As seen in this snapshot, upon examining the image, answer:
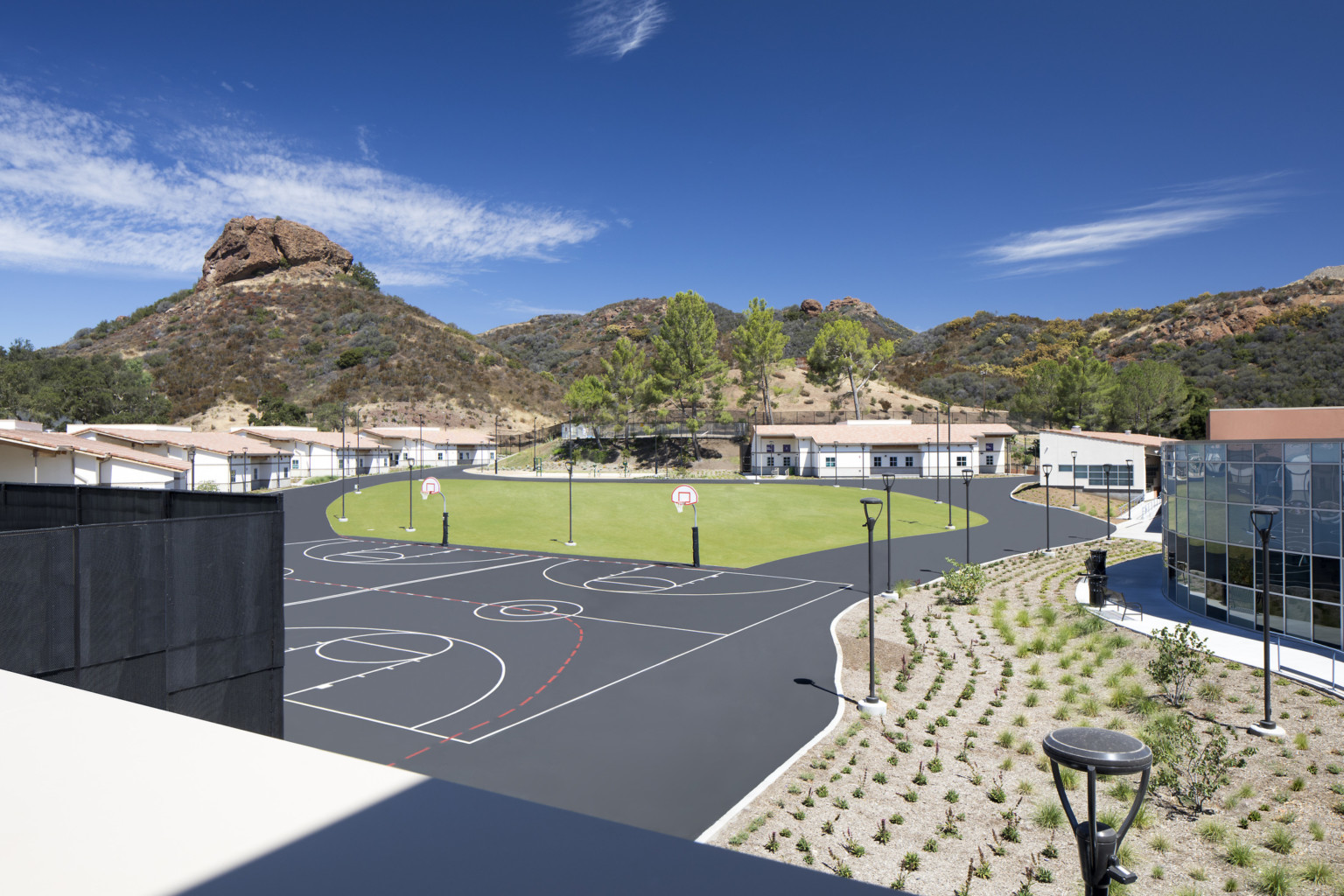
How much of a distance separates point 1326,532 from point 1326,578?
4.23 ft

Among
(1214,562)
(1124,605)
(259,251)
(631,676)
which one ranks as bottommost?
(631,676)

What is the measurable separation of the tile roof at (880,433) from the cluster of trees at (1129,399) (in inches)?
474

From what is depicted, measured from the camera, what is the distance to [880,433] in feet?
264

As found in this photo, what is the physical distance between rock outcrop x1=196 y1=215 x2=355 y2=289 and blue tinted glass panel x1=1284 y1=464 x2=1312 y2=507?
540 feet

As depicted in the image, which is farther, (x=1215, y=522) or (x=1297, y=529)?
(x=1215, y=522)

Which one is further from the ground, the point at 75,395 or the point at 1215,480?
the point at 75,395

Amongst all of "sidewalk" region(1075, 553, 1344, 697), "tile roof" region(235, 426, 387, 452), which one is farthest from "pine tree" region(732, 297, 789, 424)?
"sidewalk" region(1075, 553, 1344, 697)

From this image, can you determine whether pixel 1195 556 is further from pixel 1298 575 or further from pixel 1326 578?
pixel 1326 578

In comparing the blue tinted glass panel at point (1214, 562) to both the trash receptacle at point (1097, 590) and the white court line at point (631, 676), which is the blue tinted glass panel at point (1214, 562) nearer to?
the trash receptacle at point (1097, 590)

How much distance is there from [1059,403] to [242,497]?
3742 inches

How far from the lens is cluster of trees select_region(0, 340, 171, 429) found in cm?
8093

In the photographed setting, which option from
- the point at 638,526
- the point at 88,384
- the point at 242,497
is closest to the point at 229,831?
the point at 242,497

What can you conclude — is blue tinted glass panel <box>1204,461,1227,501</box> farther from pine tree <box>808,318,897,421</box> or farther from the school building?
pine tree <box>808,318,897,421</box>

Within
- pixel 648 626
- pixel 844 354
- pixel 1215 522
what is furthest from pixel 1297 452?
pixel 844 354
